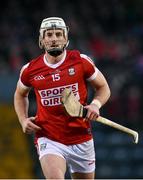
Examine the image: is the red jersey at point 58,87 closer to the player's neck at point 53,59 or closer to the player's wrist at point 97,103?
the player's neck at point 53,59

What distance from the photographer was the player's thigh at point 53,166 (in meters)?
7.65

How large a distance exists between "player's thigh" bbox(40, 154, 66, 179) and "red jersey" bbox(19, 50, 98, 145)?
204 mm

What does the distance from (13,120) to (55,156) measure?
235 inches

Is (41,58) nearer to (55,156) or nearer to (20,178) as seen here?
(55,156)

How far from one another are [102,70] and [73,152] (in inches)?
224

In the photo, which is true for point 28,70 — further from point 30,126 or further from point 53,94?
point 30,126

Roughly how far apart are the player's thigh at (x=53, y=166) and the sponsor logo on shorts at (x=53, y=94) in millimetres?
485

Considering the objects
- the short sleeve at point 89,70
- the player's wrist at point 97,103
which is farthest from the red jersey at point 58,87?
the player's wrist at point 97,103

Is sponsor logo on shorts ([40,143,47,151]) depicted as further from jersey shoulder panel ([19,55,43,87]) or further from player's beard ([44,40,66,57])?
player's beard ([44,40,66,57])

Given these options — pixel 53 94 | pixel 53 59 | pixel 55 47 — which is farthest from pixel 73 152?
pixel 55 47

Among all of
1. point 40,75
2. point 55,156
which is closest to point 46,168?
point 55,156

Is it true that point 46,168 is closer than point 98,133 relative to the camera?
Yes

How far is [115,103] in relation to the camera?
13633 mm

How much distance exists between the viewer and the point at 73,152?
8031mm
